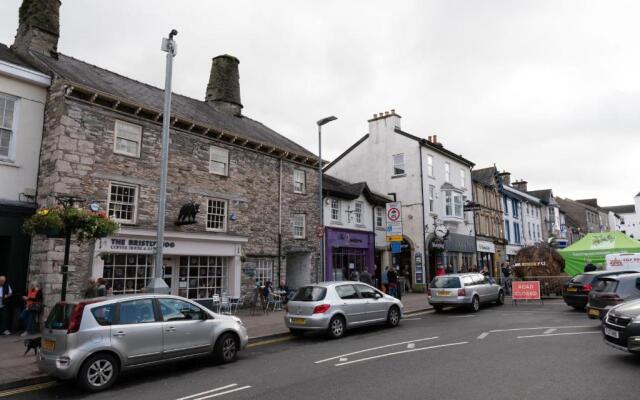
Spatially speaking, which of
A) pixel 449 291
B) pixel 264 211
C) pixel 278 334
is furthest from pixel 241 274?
pixel 449 291

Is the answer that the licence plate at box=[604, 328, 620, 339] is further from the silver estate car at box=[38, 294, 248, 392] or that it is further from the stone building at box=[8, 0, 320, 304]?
the stone building at box=[8, 0, 320, 304]

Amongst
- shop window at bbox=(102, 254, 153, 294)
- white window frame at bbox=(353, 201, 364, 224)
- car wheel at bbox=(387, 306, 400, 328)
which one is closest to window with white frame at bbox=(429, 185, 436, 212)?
white window frame at bbox=(353, 201, 364, 224)

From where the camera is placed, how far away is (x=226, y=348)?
9258mm

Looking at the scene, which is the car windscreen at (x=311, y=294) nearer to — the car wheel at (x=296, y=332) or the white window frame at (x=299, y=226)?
the car wheel at (x=296, y=332)

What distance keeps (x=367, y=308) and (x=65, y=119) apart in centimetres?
1133

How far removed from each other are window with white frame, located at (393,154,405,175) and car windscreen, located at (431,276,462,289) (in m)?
15.0

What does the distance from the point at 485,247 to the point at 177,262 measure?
100 ft

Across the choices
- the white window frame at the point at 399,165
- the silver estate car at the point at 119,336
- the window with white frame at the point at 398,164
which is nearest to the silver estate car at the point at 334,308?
the silver estate car at the point at 119,336

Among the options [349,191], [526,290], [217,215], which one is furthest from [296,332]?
[349,191]

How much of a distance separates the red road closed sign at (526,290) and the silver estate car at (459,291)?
70.4 inches

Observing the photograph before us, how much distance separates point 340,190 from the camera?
83.7 ft

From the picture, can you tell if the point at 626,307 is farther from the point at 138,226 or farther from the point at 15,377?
the point at 138,226

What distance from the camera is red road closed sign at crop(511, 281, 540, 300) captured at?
1930 cm

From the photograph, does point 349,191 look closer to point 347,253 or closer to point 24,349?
point 347,253
